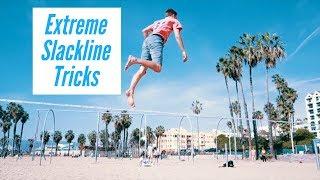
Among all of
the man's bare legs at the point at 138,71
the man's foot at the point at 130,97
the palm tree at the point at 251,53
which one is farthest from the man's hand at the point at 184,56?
the palm tree at the point at 251,53

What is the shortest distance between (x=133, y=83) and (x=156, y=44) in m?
0.68

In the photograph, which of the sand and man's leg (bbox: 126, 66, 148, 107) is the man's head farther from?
the sand

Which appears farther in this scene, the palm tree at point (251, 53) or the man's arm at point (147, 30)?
the palm tree at point (251, 53)

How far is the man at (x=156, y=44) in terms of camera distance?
4375mm

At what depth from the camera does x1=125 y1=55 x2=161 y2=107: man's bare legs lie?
14.3 ft

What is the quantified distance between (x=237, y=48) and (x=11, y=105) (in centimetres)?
6699

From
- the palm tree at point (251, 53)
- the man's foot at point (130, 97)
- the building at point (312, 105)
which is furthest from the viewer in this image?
the building at point (312, 105)

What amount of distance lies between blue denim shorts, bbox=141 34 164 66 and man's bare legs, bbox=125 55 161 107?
8cm

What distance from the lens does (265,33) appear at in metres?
49.7

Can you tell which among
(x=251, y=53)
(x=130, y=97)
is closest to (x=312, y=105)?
(x=251, y=53)

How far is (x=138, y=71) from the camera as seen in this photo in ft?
15.4

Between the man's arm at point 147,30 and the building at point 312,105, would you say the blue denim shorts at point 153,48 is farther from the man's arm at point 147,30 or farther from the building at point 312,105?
the building at point 312,105

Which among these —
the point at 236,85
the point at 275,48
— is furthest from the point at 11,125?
the point at 275,48

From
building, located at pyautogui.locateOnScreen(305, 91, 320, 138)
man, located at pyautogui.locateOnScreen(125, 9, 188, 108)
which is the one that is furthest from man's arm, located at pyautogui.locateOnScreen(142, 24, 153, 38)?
building, located at pyautogui.locateOnScreen(305, 91, 320, 138)
